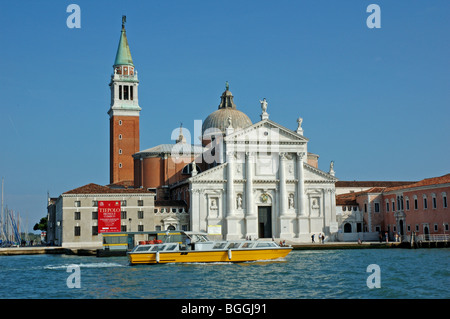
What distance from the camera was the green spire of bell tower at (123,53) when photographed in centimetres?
6919

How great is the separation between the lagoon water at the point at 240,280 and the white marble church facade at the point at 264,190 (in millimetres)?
19156

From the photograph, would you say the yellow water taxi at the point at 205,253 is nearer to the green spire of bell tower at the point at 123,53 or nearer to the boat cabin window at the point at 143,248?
the boat cabin window at the point at 143,248

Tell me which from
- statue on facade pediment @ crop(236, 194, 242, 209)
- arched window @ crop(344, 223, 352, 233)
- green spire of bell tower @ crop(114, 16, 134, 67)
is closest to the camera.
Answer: statue on facade pediment @ crop(236, 194, 242, 209)

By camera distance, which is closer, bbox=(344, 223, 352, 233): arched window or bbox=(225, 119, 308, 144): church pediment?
bbox=(225, 119, 308, 144): church pediment

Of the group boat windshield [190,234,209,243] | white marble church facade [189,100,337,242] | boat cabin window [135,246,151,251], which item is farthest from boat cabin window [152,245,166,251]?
white marble church facade [189,100,337,242]

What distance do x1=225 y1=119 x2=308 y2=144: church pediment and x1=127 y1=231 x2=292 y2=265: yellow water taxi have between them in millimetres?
19800

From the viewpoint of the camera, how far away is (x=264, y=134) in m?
50.8

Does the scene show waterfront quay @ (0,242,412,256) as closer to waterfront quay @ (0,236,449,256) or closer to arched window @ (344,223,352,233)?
waterfront quay @ (0,236,449,256)

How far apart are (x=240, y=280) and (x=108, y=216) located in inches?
1085

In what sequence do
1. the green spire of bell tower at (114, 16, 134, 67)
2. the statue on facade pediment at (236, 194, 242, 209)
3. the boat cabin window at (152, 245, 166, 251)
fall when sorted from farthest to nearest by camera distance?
the green spire of bell tower at (114, 16, 134, 67), the statue on facade pediment at (236, 194, 242, 209), the boat cabin window at (152, 245, 166, 251)

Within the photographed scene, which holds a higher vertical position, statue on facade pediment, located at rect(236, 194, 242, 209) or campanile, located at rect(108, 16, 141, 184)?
campanile, located at rect(108, 16, 141, 184)

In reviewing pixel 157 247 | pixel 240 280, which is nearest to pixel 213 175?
pixel 157 247

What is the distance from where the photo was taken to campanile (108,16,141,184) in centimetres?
6675

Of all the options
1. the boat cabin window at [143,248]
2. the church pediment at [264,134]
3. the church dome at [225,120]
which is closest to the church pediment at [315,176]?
the church pediment at [264,134]
